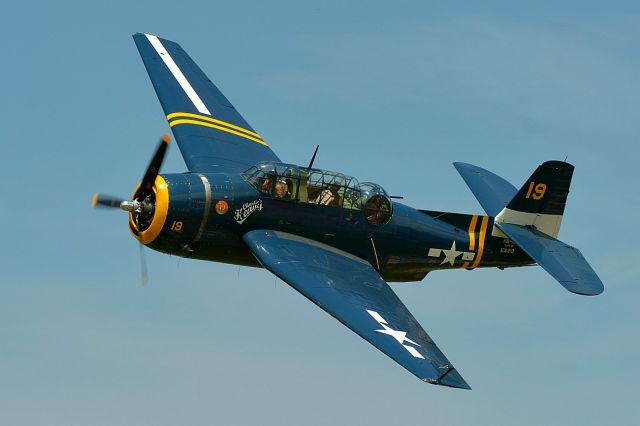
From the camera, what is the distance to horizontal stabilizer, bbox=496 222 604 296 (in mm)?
29750

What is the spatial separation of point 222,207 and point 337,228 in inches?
102

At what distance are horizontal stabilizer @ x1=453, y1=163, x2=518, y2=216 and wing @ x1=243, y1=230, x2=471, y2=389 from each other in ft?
14.1

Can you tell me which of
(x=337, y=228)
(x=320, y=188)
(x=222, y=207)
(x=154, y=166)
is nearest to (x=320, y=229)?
(x=337, y=228)

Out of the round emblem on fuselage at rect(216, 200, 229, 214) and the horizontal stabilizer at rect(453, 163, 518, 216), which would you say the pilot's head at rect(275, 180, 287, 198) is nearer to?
the round emblem on fuselage at rect(216, 200, 229, 214)

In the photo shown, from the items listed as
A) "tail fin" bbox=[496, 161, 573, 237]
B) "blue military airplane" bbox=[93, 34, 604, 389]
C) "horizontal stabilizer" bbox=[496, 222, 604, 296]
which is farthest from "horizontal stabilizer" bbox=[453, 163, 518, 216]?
"horizontal stabilizer" bbox=[496, 222, 604, 296]

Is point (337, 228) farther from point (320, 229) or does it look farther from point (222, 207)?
point (222, 207)

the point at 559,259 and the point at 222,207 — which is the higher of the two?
the point at 559,259

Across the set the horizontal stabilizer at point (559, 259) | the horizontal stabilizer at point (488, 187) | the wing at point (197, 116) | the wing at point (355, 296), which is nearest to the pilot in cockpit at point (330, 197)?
the wing at point (355, 296)

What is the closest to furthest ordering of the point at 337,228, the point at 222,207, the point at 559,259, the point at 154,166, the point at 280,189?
the point at 154,166 → the point at 222,207 → the point at 280,189 → the point at 337,228 → the point at 559,259

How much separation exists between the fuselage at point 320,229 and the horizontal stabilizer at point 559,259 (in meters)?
0.45

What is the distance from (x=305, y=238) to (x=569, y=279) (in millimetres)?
5806

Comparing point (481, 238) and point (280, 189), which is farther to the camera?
point (481, 238)

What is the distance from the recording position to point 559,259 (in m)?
30.6

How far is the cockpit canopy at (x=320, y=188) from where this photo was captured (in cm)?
2891
